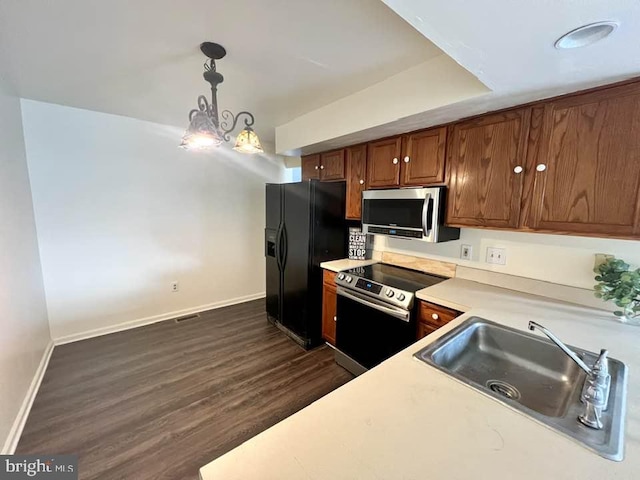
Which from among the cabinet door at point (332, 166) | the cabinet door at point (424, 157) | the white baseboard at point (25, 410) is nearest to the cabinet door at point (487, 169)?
the cabinet door at point (424, 157)

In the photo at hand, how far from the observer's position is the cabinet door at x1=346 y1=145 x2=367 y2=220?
2.48 metres

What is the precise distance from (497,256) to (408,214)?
0.71 m

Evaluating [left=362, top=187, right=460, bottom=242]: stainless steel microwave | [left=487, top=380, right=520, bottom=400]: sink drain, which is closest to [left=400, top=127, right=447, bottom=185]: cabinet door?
[left=362, top=187, right=460, bottom=242]: stainless steel microwave

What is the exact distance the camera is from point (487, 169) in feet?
5.51

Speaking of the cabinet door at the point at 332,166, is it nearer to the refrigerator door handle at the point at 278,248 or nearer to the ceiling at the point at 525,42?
the refrigerator door handle at the point at 278,248

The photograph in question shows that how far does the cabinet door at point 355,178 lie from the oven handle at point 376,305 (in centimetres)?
79

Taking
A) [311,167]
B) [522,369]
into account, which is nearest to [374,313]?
[522,369]

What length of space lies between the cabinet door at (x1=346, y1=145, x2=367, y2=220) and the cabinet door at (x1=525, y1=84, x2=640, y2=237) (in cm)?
128

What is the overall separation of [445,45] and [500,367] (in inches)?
57.1

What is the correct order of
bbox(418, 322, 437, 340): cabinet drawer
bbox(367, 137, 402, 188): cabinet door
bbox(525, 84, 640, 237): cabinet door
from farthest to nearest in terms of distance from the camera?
bbox(367, 137, 402, 188): cabinet door, bbox(418, 322, 437, 340): cabinet drawer, bbox(525, 84, 640, 237): cabinet door

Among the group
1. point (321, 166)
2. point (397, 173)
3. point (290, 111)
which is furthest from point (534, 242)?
point (290, 111)

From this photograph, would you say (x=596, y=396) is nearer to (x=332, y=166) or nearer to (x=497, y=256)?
(x=497, y=256)

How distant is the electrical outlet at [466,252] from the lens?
2.06 metres

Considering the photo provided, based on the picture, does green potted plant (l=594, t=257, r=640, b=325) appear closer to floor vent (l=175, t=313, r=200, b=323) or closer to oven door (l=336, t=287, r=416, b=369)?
oven door (l=336, t=287, r=416, b=369)
